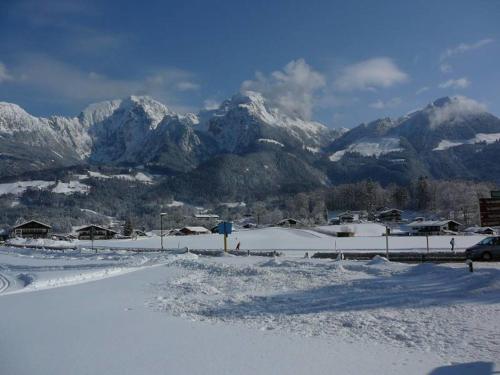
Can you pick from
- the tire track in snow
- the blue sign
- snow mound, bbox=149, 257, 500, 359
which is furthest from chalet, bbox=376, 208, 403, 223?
the tire track in snow

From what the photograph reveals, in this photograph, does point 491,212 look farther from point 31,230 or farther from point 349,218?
point 349,218

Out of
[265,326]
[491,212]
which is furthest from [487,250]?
[265,326]

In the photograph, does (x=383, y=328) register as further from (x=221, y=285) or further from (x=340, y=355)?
(x=221, y=285)

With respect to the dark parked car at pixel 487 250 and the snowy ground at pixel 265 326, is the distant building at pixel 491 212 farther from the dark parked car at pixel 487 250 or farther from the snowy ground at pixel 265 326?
the dark parked car at pixel 487 250

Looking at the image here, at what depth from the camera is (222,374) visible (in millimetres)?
11109

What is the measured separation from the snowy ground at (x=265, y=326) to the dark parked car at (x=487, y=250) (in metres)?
10.9

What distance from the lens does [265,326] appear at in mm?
16125

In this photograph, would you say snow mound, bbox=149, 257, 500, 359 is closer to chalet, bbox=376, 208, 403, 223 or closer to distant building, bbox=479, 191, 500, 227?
distant building, bbox=479, 191, 500, 227

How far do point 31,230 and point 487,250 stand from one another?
11978 cm

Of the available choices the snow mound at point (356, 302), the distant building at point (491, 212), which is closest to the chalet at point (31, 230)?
the snow mound at point (356, 302)

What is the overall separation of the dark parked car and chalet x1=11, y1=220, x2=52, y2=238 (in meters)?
116

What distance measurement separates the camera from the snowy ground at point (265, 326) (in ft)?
39.0

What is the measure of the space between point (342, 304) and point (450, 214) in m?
151

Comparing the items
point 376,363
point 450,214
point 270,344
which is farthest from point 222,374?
point 450,214
